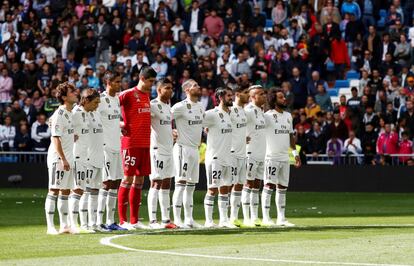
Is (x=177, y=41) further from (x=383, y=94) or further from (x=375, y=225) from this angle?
(x=375, y=225)

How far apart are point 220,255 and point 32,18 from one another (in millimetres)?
29477

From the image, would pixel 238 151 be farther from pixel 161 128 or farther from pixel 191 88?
pixel 161 128

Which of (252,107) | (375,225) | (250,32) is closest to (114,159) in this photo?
(252,107)

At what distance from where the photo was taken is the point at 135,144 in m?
22.1

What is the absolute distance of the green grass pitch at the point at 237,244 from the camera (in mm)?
16156

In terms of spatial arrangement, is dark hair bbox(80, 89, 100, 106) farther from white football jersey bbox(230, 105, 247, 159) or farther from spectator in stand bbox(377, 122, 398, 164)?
spectator in stand bbox(377, 122, 398, 164)

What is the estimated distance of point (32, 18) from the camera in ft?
147

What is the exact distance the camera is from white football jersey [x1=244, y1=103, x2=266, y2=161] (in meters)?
23.7

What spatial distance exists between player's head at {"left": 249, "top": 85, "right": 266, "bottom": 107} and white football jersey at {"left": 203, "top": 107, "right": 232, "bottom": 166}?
94cm

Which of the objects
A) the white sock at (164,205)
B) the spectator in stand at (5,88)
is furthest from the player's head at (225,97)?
the spectator in stand at (5,88)

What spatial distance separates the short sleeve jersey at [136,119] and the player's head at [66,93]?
1572 mm

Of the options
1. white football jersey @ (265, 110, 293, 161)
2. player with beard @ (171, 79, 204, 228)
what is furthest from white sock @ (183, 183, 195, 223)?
white football jersey @ (265, 110, 293, 161)

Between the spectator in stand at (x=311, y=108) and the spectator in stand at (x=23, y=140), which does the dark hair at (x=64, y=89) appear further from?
the spectator in stand at (x=23, y=140)

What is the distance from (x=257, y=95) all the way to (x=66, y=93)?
4550 millimetres
